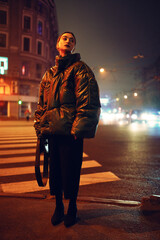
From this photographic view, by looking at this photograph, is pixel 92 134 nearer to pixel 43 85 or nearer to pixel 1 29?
pixel 43 85

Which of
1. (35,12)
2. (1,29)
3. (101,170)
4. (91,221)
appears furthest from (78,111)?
(35,12)

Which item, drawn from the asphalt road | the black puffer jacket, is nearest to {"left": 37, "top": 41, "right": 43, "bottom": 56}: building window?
the asphalt road

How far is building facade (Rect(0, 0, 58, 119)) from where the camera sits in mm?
38094

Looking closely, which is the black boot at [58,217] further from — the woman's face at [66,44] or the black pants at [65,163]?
the woman's face at [66,44]

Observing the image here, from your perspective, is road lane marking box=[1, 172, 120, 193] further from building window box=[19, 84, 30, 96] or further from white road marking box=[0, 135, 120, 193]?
building window box=[19, 84, 30, 96]

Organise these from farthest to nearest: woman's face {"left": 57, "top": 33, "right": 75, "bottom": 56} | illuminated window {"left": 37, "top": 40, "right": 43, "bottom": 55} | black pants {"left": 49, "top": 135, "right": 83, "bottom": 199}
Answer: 1. illuminated window {"left": 37, "top": 40, "right": 43, "bottom": 55}
2. woman's face {"left": 57, "top": 33, "right": 75, "bottom": 56}
3. black pants {"left": 49, "top": 135, "right": 83, "bottom": 199}

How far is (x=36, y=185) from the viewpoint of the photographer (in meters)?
4.17

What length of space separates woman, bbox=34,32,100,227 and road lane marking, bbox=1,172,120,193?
1.47 metres

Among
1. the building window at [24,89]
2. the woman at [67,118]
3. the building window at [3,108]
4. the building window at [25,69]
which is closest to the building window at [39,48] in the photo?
the building window at [25,69]

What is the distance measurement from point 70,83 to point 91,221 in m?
1.61

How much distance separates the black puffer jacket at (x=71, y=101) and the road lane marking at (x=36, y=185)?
1.74 meters

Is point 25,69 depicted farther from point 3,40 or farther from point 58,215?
point 58,215

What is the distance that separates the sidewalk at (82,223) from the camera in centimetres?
229

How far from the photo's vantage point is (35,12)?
40.5 metres
